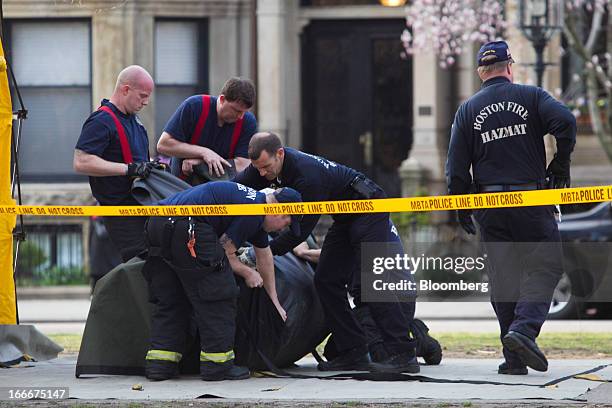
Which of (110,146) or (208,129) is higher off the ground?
(208,129)

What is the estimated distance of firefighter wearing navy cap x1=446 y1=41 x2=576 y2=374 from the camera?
936cm

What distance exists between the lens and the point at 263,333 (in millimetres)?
9719

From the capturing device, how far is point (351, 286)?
10156 mm

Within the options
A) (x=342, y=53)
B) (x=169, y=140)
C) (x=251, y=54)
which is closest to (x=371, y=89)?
(x=342, y=53)

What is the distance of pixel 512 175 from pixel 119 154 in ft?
8.96

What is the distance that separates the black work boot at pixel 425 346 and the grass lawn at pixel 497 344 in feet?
3.25

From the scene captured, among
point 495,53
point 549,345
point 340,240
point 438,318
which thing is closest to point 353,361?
point 340,240

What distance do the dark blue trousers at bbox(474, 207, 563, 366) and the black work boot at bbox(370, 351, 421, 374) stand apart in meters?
0.62

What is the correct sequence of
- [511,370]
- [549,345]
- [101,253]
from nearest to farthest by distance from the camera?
[511,370] → [549,345] → [101,253]

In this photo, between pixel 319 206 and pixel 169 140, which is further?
pixel 169 140

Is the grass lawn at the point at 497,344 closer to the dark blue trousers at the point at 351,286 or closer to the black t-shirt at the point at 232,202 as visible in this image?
the dark blue trousers at the point at 351,286

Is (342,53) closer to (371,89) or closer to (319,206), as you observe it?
(371,89)

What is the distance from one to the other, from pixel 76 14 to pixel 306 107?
3.96 m

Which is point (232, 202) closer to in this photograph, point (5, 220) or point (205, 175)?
point (205, 175)
